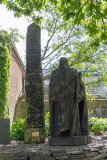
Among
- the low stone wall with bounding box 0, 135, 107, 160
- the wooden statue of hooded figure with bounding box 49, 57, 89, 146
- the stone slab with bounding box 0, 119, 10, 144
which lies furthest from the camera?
the stone slab with bounding box 0, 119, 10, 144

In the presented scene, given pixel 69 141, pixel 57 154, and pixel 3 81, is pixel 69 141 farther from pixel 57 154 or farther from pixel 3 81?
pixel 3 81

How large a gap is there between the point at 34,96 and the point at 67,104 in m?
1.48

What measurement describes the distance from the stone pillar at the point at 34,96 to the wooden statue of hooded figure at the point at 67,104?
83 centimetres

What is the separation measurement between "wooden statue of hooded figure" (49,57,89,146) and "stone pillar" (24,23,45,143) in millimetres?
833

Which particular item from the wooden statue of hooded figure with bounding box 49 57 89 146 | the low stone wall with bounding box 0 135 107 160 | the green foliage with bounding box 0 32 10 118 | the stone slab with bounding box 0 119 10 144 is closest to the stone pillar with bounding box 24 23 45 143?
the stone slab with bounding box 0 119 10 144

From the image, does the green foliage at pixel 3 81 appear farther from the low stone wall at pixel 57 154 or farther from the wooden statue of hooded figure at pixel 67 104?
the low stone wall at pixel 57 154

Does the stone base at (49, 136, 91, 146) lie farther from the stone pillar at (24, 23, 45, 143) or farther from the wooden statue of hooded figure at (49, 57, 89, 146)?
the stone pillar at (24, 23, 45, 143)

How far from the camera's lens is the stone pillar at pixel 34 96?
7582mm

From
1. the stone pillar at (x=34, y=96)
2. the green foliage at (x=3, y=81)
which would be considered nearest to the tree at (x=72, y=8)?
the stone pillar at (x=34, y=96)

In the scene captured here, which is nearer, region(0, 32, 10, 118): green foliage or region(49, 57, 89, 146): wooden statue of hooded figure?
region(49, 57, 89, 146): wooden statue of hooded figure

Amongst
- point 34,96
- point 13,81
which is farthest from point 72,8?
point 13,81

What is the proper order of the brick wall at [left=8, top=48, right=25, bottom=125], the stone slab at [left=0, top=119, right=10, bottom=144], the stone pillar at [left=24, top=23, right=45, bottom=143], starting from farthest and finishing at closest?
the brick wall at [left=8, top=48, right=25, bottom=125], the stone pillar at [left=24, top=23, right=45, bottom=143], the stone slab at [left=0, top=119, right=10, bottom=144]

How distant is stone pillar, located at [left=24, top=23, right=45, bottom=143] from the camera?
7582mm

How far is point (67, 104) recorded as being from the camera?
22.5 ft
